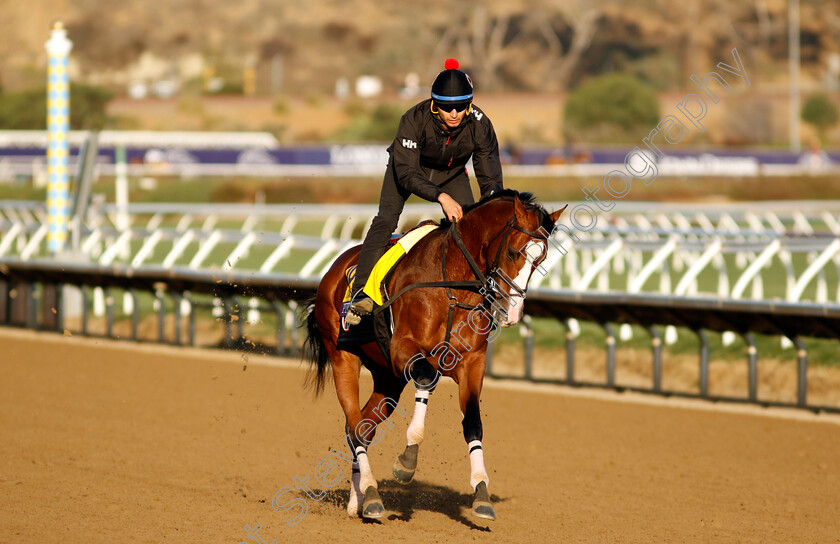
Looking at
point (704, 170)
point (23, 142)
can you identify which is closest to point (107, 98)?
point (23, 142)

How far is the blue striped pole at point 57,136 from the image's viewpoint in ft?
46.3

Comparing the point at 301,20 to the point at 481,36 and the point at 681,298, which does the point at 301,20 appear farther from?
the point at 681,298

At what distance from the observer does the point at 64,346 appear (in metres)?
12.5

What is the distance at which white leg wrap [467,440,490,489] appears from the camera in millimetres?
5148

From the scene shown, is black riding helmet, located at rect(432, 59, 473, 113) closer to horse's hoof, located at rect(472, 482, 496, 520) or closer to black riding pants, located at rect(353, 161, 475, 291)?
black riding pants, located at rect(353, 161, 475, 291)

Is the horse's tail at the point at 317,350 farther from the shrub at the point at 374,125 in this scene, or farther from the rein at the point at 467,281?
the shrub at the point at 374,125

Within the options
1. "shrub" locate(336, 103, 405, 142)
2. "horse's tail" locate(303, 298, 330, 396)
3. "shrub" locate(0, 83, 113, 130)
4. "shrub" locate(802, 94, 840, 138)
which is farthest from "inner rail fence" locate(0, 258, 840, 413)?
"shrub" locate(802, 94, 840, 138)

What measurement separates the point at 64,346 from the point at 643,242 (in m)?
6.34

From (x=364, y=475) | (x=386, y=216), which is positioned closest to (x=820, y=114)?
(x=386, y=216)

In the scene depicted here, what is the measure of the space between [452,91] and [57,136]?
393 inches

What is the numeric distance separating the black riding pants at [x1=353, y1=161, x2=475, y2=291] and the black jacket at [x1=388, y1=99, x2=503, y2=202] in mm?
121

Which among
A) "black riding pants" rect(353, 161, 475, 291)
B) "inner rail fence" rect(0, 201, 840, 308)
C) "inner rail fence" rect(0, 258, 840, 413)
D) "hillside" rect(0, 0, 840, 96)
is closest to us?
"black riding pants" rect(353, 161, 475, 291)

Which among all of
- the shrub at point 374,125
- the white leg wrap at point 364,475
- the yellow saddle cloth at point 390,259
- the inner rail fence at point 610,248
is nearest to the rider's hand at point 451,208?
the yellow saddle cloth at point 390,259

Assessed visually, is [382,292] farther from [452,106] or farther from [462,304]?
[452,106]
